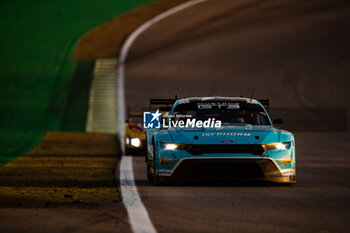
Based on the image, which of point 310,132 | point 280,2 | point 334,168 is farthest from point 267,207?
point 280,2

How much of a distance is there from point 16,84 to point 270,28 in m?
16.6

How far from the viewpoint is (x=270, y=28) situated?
49188 millimetres

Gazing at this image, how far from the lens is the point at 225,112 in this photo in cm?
1355

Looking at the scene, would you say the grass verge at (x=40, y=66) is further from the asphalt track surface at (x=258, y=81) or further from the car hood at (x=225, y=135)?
the car hood at (x=225, y=135)

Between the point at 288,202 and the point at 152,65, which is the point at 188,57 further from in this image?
the point at 288,202

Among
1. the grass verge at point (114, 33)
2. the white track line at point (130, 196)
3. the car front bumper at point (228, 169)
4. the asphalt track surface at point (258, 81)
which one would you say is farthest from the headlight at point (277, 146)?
the grass verge at point (114, 33)

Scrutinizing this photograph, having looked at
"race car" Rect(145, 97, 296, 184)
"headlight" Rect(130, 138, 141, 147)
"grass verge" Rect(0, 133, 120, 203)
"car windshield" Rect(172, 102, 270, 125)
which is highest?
"car windshield" Rect(172, 102, 270, 125)

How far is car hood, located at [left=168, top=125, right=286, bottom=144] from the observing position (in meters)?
12.0

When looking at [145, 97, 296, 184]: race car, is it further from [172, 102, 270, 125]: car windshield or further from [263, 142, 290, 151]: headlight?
[172, 102, 270, 125]: car windshield

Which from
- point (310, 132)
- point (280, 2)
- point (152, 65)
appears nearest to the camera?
point (310, 132)

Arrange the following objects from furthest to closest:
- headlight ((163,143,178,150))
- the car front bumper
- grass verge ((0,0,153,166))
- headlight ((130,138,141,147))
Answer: grass verge ((0,0,153,166))
headlight ((130,138,141,147))
headlight ((163,143,178,150))
the car front bumper

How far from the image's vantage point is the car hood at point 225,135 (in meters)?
12.0

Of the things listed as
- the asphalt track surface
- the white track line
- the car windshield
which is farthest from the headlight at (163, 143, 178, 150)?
the car windshield

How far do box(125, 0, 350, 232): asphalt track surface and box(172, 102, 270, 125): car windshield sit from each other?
1.17 meters
